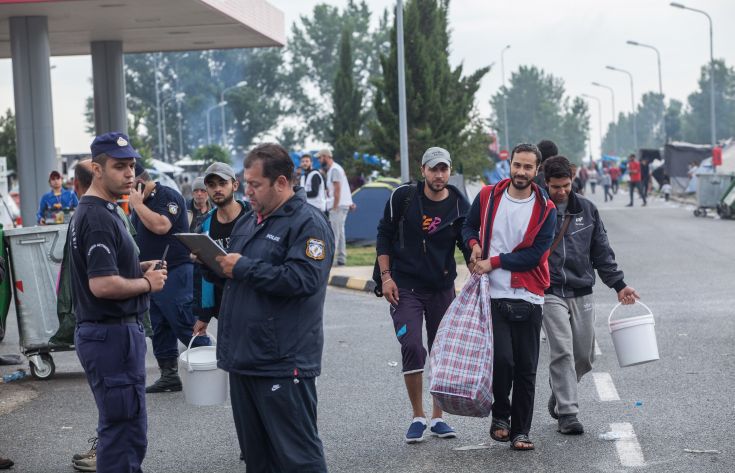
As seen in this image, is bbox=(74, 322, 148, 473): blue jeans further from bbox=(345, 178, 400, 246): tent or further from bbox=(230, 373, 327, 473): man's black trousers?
bbox=(345, 178, 400, 246): tent

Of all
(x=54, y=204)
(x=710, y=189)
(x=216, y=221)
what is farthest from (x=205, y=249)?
(x=710, y=189)

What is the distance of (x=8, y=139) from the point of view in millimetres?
51125

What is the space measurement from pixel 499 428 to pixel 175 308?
298 centimetres

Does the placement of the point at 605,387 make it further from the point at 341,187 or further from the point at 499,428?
the point at 341,187

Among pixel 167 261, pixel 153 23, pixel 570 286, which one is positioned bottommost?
pixel 570 286

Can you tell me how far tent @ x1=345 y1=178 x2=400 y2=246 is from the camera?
21797mm

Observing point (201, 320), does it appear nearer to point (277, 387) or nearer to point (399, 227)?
→ point (399, 227)

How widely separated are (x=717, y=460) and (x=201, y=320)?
10.2 feet

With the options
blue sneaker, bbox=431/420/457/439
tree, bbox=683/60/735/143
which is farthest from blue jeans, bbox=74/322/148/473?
tree, bbox=683/60/735/143

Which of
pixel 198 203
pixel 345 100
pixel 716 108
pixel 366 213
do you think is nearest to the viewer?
pixel 198 203

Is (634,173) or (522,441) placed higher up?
(634,173)

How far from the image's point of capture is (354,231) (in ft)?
73.2

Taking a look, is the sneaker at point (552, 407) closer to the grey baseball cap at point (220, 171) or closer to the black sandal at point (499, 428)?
the black sandal at point (499, 428)

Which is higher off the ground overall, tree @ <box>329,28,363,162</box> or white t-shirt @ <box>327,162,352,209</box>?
tree @ <box>329,28,363,162</box>
